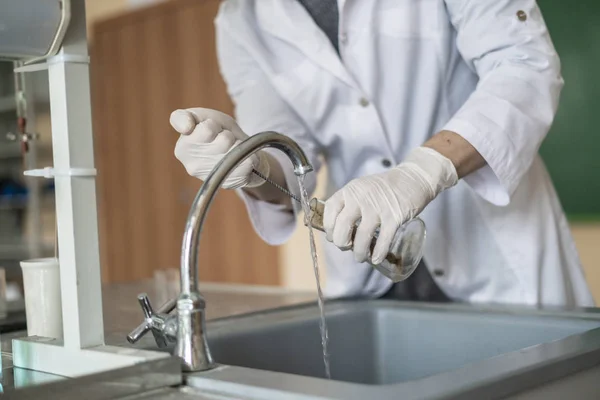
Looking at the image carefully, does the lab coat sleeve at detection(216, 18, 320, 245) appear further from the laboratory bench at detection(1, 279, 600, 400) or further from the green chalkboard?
the green chalkboard

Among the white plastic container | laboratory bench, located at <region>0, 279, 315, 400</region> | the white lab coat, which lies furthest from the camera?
the white lab coat

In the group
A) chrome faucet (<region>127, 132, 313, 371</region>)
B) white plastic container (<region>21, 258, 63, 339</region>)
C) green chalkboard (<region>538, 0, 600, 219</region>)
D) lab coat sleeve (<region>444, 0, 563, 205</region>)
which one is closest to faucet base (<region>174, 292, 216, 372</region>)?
chrome faucet (<region>127, 132, 313, 371</region>)

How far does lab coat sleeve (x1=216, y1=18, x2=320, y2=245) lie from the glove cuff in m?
0.30

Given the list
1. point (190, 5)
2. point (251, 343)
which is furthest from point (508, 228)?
point (190, 5)

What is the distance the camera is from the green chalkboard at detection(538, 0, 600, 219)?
2984 millimetres

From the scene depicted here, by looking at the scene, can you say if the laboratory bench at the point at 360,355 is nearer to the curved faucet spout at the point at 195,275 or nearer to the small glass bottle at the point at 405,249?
the curved faucet spout at the point at 195,275

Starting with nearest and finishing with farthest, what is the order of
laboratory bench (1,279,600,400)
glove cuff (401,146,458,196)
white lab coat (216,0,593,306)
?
1. laboratory bench (1,279,600,400)
2. glove cuff (401,146,458,196)
3. white lab coat (216,0,593,306)

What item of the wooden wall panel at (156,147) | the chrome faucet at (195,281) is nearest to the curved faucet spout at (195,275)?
the chrome faucet at (195,281)

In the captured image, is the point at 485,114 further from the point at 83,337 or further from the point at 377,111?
the point at 83,337

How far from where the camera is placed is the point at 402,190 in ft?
3.45

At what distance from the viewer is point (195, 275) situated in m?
0.79

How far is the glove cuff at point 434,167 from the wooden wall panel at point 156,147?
3.07m

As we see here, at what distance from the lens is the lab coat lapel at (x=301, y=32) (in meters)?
1.39

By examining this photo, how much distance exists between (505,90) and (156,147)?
388cm
